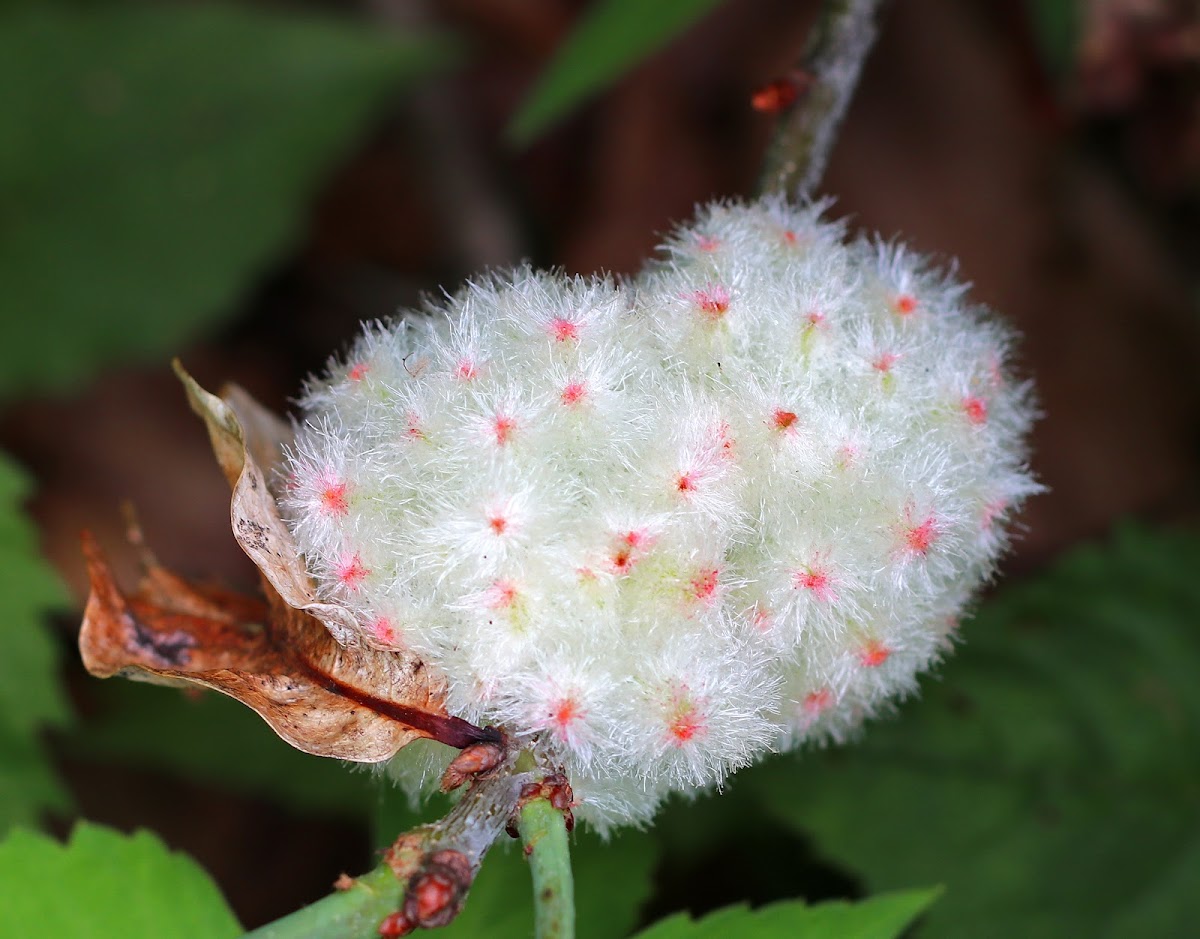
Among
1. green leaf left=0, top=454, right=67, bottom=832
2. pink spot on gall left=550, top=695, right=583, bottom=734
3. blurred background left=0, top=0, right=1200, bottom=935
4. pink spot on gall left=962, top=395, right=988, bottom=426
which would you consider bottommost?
pink spot on gall left=550, top=695, right=583, bottom=734

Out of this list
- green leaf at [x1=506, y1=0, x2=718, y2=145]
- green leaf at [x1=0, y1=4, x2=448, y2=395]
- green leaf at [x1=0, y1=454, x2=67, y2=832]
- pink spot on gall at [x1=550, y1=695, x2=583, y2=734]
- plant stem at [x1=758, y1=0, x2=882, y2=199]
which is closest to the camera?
pink spot on gall at [x1=550, y1=695, x2=583, y2=734]

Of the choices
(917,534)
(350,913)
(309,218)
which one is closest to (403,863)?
(350,913)

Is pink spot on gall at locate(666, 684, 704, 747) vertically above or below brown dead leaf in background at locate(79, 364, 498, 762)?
below

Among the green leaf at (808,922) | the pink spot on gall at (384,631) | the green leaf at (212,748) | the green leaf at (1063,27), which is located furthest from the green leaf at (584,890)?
the green leaf at (1063,27)

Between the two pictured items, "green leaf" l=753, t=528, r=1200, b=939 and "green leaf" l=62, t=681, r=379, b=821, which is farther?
"green leaf" l=62, t=681, r=379, b=821

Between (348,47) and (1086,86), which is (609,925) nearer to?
(1086,86)

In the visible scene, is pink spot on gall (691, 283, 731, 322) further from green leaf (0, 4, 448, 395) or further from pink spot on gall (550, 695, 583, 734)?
green leaf (0, 4, 448, 395)

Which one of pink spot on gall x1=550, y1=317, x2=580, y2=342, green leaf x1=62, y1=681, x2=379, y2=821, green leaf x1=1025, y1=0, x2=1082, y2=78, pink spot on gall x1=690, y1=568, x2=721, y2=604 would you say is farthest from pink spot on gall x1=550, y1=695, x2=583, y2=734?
green leaf x1=1025, y1=0, x2=1082, y2=78
